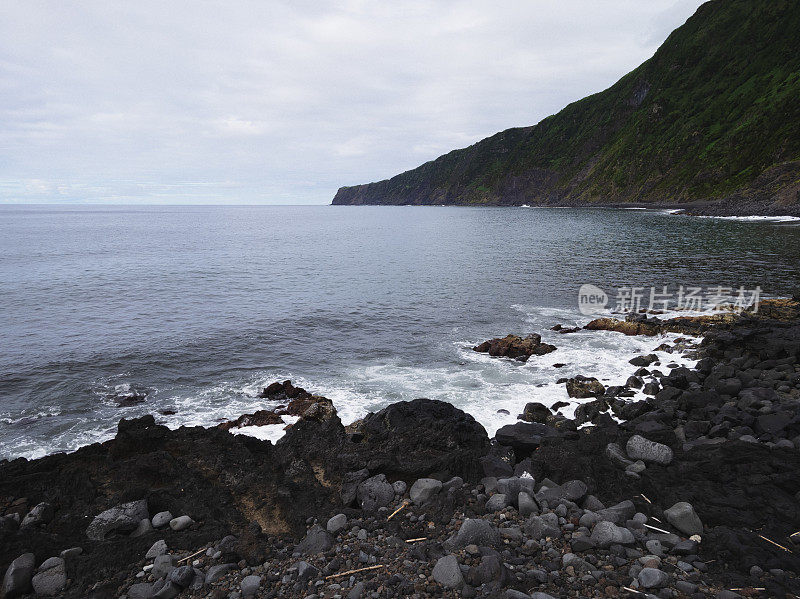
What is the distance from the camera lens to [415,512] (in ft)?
24.4

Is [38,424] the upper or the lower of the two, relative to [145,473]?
lower

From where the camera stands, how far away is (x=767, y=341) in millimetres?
18703

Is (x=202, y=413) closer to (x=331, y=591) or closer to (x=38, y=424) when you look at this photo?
(x=38, y=424)

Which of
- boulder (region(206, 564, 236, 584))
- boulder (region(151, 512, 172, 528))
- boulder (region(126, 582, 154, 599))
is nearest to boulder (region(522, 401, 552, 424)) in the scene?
boulder (region(206, 564, 236, 584))

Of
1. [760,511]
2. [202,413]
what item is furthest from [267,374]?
[760,511]

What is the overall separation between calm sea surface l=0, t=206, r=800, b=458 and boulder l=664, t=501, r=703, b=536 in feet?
25.4

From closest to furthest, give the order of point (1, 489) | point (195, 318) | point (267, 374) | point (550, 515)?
point (550, 515), point (1, 489), point (267, 374), point (195, 318)

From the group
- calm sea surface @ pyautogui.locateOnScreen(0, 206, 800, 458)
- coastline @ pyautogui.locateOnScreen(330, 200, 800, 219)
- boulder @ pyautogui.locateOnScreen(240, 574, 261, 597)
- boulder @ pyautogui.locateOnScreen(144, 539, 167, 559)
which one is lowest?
calm sea surface @ pyautogui.locateOnScreen(0, 206, 800, 458)

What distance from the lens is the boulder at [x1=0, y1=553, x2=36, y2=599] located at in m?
6.28

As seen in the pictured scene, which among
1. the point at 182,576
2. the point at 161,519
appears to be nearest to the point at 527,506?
the point at 182,576

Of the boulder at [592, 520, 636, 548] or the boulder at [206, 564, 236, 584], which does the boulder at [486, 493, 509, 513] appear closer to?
the boulder at [592, 520, 636, 548]

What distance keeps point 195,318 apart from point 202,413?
15.0 metres

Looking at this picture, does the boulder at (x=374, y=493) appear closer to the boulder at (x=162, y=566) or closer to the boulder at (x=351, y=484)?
the boulder at (x=351, y=484)
